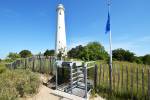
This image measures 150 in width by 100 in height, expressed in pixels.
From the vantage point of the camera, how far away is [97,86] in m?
9.10

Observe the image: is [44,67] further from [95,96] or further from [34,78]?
[95,96]

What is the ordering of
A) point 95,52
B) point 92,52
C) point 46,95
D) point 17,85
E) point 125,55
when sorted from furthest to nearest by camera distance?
point 125,55 → point 95,52 → point 92,52 → point 46,95 → point 17,85

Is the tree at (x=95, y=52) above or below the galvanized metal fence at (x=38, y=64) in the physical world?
above

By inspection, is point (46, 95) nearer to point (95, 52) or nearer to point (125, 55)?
point (95, 52)

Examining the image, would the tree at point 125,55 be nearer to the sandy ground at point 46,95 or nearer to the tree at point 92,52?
the tree at point 92,52

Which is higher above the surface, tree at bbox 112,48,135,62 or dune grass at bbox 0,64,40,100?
tree at bbox 112,48,135,62

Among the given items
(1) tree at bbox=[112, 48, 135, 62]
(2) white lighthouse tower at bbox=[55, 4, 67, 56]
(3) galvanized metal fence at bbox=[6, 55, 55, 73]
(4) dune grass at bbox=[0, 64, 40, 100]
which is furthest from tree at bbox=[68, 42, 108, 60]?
(4) dune grass at bbox=[0, 64, 40, 100]

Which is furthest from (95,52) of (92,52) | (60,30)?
(60,30)

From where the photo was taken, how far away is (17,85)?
316 inches

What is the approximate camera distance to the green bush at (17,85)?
695cm

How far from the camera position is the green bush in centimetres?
695

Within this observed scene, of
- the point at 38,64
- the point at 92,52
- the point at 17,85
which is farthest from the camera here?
the point at 92,52

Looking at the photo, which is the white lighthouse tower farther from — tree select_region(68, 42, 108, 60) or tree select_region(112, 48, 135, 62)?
tree select_region(112, 48, 135, 62)

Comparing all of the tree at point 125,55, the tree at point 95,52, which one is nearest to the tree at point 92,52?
the tree at point 95,52
